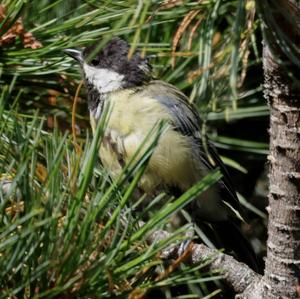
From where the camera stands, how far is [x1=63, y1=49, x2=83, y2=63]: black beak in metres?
2.27

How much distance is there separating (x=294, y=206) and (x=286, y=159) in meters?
0.11

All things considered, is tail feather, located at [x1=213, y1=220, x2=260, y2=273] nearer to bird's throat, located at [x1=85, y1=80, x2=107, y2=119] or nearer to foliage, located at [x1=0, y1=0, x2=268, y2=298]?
bird's throat, located at [x1=85, y1=80, x2=107, y2=119]

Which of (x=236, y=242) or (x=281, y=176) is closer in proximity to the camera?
(x=281, y=176)

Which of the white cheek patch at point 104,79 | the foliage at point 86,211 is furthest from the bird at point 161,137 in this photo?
the foliage at point 86,211

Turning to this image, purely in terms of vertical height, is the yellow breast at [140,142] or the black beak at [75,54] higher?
the black beak at [75,54]

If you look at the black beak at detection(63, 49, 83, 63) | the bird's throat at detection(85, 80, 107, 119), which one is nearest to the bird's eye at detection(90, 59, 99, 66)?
the bird's throat at detection(85, 80, 107, 119)

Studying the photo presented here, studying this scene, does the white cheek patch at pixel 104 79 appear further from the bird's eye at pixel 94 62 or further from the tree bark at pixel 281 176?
the tree bark at pixel 281 176

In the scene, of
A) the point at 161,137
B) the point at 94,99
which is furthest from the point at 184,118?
the point at 94,99

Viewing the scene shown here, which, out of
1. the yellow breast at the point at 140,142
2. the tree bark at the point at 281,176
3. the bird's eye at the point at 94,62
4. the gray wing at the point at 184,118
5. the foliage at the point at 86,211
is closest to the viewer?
the foliage at the point at 86,211

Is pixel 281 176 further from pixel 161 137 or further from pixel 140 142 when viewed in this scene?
pixel 161 137

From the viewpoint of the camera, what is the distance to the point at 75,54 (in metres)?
2.36

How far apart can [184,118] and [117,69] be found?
34 cm

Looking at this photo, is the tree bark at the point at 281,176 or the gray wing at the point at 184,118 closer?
the tree bark at the point at 281,176

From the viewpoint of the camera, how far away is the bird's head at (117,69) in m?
2.67
